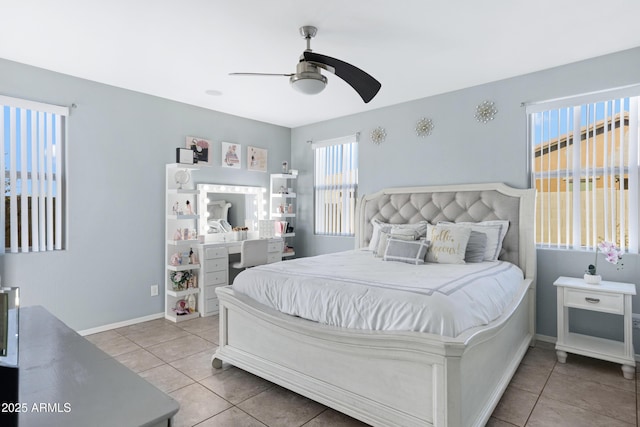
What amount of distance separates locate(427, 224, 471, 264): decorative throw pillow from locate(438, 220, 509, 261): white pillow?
0.89ft

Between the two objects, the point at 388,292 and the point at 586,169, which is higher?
the point at 586,169

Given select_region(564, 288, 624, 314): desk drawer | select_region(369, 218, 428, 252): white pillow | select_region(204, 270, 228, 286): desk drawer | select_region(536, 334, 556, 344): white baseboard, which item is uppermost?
select_region(369, 218, 428, 252): white pillow

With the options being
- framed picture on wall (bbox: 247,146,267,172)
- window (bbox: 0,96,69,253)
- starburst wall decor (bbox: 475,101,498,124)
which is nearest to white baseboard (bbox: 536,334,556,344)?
starburst wall decor (bbox: 475,101,498,124)

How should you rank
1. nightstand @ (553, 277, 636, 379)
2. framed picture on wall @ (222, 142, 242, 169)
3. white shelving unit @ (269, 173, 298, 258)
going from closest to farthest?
nightstand @ (553, 277, 636, 379) → framed picture on wall @ (222, 142, 242, 169) → white shelving unit @ (269, 173, 298, 258)

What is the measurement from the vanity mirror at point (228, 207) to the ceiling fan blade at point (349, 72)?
8.14ft

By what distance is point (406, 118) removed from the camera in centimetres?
445

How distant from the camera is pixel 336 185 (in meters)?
5.28

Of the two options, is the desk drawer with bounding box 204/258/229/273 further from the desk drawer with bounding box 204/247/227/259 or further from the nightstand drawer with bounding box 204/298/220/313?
the nightstand drawer with bounding box 204/298/220/313

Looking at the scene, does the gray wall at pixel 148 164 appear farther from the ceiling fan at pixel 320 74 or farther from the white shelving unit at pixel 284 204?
the ceiling fan at pixel 320 74

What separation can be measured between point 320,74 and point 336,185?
2.80 meters

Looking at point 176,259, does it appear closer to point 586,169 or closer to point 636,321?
point 586,169

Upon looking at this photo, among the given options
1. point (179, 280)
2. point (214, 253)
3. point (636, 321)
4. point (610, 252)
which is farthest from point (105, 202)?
point (636, 321)

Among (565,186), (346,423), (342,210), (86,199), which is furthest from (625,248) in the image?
(86,199)

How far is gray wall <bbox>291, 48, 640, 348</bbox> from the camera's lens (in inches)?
125
